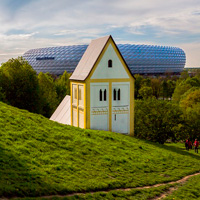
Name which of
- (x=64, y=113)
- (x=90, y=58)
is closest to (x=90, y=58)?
(x=90, y=58)

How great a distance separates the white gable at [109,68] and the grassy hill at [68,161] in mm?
9669

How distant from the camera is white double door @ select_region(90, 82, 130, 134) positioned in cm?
3506

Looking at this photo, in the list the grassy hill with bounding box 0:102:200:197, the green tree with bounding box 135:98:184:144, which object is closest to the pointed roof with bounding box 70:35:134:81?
the grassy hill with bounding box 0:102:200:197

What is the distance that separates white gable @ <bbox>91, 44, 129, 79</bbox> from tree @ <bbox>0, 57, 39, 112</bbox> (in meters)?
17.6

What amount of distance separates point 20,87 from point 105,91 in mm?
19224

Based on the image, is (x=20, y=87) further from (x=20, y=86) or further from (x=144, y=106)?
(x=144, y=106)

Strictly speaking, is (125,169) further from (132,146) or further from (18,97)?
(18,97)

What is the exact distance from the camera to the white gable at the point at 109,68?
35.1 meters

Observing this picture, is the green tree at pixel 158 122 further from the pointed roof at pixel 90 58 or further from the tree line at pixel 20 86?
the tree line at pixel 20 86

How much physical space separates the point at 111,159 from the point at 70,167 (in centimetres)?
450

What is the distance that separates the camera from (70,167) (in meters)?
17.7

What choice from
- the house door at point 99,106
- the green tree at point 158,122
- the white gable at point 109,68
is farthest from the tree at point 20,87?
the green tree at point 158,122

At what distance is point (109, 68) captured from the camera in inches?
1403

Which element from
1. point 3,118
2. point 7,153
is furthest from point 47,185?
point 3,118
